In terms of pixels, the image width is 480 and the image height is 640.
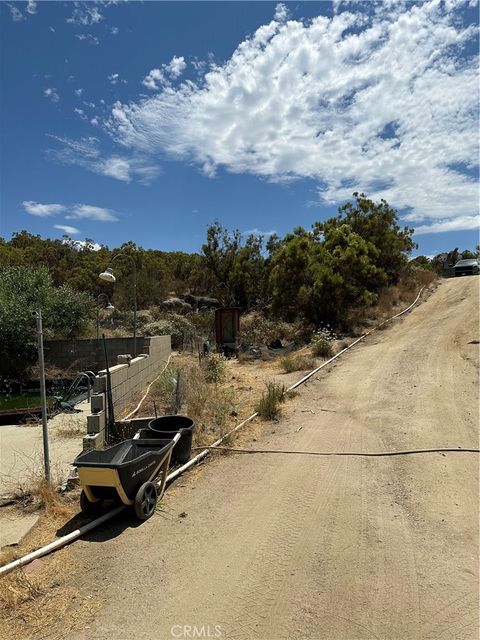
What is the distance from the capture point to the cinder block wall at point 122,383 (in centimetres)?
627

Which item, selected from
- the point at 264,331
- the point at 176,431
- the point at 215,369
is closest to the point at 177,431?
the point at 176,431

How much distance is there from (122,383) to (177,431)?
3516 millimetres

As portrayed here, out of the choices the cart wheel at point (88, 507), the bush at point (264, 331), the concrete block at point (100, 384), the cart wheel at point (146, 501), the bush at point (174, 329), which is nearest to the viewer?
the cart wheel at point (146, 501)

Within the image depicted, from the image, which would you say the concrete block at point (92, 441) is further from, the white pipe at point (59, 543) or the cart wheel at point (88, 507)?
the white pipe at point (59, 543)

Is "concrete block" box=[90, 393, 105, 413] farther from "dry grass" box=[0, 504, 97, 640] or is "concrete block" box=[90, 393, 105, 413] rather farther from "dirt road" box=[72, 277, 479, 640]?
"dry grass" box=[0, 504, 97, 640]

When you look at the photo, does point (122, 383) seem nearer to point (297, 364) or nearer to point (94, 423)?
point (94, 423)

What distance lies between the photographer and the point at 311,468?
564 centimetres

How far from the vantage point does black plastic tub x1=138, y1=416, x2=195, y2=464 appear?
5.73 m

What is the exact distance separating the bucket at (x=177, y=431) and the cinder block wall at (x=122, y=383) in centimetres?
78

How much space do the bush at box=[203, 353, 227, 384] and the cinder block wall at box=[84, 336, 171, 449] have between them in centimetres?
155

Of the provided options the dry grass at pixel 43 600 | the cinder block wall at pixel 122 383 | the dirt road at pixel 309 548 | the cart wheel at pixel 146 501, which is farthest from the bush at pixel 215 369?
the dry grass at pixel 43 600

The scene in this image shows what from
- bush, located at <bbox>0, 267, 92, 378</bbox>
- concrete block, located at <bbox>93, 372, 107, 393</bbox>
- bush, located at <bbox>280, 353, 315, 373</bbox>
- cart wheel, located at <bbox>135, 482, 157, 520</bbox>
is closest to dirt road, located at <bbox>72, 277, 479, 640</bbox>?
cart wheel, located at <bbox>135, 482, 157, 520</bbox>

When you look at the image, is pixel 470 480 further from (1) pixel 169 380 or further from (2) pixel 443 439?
(1) pixel 169 380

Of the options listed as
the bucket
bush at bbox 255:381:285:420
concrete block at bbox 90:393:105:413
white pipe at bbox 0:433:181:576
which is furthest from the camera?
bush at bbox 255:381:285:420
